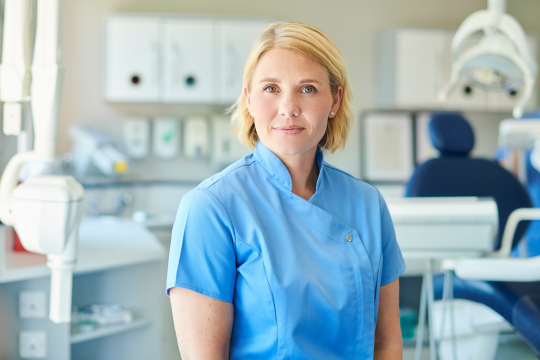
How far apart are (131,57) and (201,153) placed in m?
0.82

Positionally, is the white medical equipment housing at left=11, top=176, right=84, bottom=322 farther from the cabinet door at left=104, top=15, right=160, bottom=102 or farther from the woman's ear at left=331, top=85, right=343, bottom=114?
the cabinet door at left=104, top=15, right=160, bottom=102

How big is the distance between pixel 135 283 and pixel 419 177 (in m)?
1.45

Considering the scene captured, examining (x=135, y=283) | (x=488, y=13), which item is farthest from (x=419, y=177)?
(x=135, y=283)

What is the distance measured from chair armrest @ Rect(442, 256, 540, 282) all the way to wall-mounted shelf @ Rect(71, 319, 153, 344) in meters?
1.34

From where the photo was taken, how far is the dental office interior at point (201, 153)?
1408mm

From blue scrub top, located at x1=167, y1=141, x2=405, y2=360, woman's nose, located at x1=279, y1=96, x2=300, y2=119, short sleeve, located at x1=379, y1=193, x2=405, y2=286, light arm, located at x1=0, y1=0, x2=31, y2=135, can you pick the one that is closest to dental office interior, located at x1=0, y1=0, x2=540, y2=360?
light arm, located at x1=0, y1=0, x2=31, y2=135

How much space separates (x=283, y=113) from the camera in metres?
0.99

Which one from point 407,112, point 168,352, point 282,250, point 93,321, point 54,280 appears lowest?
point 168,352

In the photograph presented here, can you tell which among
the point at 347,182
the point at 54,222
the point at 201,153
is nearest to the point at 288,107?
the point at 347,182

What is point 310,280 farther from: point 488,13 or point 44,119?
point 488,13

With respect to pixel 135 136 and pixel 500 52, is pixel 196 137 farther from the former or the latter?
pixel 500 52

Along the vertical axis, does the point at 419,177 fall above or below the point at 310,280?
above

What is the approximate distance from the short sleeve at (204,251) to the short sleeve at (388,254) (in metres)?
0.37

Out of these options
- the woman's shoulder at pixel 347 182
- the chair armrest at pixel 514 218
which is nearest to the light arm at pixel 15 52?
the woman's shoulder at pixel 347 182
